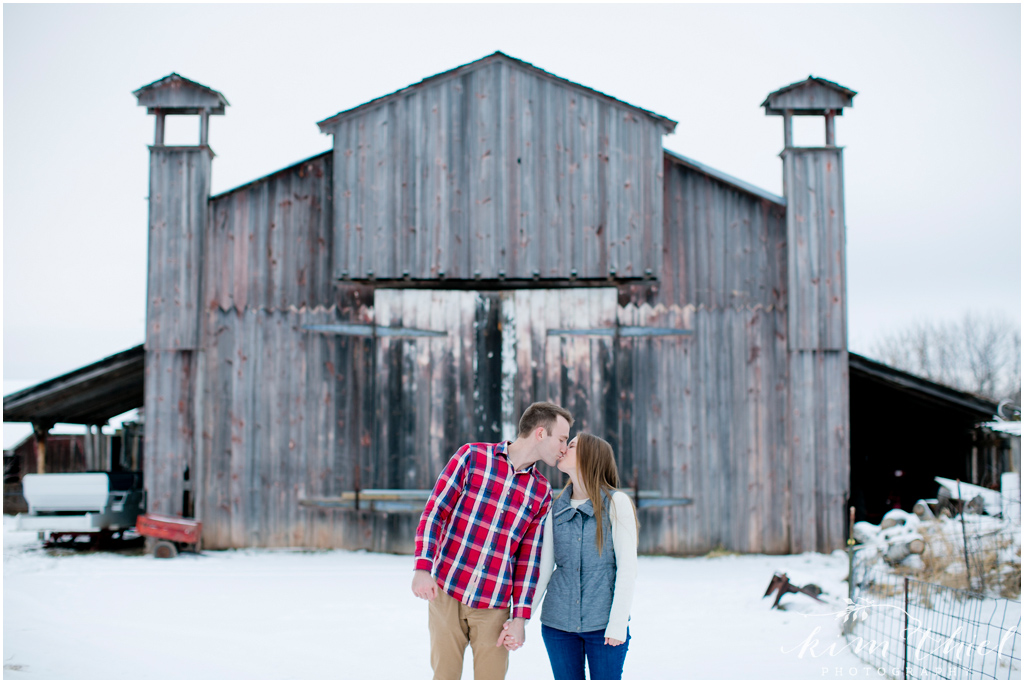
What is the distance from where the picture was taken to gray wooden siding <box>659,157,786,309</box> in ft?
32.1

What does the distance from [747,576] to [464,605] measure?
5.83 meters

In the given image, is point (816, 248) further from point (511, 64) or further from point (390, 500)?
point (390, 500)

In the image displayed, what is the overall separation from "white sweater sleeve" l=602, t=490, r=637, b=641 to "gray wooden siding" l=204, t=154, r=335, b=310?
23.3 ft

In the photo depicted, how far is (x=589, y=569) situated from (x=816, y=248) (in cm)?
762

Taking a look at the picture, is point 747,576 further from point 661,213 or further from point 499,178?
point 499,178

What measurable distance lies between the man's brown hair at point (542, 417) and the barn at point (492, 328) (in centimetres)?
593

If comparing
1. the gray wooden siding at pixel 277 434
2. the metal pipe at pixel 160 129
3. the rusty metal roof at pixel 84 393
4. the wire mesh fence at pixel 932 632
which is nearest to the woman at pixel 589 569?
the wire mesh fence at pixel 932 632

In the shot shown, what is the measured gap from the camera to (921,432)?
13.3m

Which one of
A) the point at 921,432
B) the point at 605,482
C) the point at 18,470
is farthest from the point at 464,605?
the point at 18,470

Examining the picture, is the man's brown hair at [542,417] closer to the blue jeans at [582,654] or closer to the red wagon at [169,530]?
the blue jeans at [582,654]

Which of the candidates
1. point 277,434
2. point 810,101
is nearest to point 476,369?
point 277,434

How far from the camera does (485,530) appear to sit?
3.52 m

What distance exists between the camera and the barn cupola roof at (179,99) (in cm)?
976

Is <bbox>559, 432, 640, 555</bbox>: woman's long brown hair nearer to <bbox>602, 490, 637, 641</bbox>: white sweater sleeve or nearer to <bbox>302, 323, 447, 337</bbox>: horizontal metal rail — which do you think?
<bbox>602, 490, 637, 641</bbox>: white sweater sleeve
